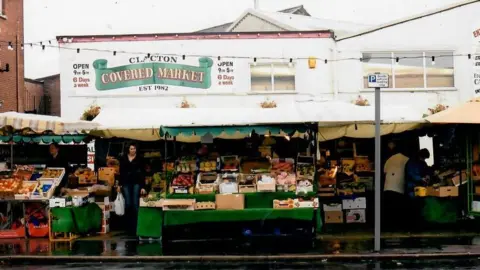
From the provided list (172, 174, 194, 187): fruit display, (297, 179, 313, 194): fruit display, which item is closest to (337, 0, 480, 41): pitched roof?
(297, 179, 313, 194): fruit display

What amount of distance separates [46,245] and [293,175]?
526 cm

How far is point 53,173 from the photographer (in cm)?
1501

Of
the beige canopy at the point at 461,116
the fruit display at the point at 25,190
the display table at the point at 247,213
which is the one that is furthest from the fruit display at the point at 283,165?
the fruit display at the point at 25,190

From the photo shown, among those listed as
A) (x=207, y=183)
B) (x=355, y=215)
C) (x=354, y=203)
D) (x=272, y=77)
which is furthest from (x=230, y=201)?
(x=272, y=77)

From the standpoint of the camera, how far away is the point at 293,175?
13.5 metres

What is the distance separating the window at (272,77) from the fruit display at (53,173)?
753 cm

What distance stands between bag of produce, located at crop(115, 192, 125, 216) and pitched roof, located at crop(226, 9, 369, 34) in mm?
11190

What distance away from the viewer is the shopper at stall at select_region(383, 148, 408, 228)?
15.5 m

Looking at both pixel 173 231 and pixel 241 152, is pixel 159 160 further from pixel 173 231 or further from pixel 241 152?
pixel 173 231

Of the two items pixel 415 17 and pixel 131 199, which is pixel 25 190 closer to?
pixel 131 199

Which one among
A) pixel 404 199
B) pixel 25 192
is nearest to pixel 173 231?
pixel 25 192

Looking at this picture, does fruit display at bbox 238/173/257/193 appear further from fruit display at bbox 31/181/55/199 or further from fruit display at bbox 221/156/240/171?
fruit display at bbox 31/181/55/199

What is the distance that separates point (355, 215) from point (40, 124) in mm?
7534

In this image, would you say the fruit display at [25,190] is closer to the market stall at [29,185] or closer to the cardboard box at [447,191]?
the market stall at [29,185]
